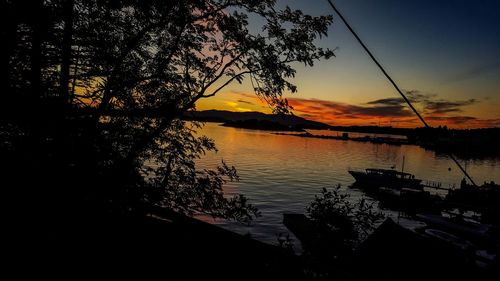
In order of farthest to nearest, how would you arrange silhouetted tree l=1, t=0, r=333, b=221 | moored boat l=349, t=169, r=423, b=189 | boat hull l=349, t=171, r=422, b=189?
moored boat l=349, t=169, r=423, b=189 < boat hull l=349, t=171, r=422, b=189 < silhouetted tree l=1, t=0, r=333, b=221

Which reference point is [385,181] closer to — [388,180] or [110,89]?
[388,180]

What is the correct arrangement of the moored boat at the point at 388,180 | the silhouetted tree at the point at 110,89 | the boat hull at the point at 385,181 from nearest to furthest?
the silhouetted tree at the point at 110,89 < the boat hull at the point at 385,181 < the moored boat at the point at 388,180

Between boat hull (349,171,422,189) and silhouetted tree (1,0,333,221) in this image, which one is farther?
boat hull (349,171,422,189)

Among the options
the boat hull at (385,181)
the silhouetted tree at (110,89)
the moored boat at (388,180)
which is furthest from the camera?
the moored boat at (388,180)

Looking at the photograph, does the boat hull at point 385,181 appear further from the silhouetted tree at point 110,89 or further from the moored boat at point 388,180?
the silhouetted tree at point 110,89

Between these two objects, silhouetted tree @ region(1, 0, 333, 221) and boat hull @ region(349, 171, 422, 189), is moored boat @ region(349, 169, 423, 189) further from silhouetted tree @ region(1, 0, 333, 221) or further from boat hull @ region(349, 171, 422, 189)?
silhouetted tree @ region(1, 0, 333, 221)

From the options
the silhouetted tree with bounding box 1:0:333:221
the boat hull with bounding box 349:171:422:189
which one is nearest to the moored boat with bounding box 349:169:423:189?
the boat hull with bounding box 349:171:422:189

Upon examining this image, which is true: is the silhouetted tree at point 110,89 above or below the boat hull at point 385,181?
above

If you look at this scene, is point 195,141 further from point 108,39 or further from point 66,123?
point 66,123

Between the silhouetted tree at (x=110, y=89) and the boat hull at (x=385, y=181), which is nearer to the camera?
the silhouetted tree at (x=110, y=89)

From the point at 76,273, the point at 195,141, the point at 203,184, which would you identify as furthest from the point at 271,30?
the point at 76,273

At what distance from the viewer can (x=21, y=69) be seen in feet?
20.5

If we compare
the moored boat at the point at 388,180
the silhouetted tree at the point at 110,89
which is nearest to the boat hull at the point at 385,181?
the moored boat at the point at 388,180

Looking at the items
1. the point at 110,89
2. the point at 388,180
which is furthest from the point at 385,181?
the point at 110,89
